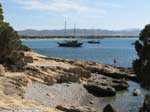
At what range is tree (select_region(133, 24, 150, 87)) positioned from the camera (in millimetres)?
31578

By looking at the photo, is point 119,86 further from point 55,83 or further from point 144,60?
point 144,60

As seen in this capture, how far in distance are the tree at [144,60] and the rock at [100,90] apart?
18144 millimetres

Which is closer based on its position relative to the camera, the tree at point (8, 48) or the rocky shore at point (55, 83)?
the rocky shore at point (55, 83)

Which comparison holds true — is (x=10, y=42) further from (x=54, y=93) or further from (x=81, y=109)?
(x=81, y=109)

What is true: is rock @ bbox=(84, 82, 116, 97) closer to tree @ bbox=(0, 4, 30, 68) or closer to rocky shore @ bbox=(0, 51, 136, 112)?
rocky shore @ bbox=(0, 51, 136, 112)

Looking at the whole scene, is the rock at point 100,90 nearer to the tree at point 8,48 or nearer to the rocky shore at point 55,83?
the rocky shore at point 55,83

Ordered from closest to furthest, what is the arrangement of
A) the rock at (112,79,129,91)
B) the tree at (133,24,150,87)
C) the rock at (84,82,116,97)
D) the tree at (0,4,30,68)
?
the tree at (133,24,150,87) < the rock at (84,82,116,97) < the tree at (0,4,30,68) < the rock at (112,79,129,91)

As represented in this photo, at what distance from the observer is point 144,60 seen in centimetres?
3231

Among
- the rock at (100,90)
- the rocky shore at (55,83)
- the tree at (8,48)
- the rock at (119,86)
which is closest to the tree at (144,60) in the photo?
the rocky shore at (55,83)

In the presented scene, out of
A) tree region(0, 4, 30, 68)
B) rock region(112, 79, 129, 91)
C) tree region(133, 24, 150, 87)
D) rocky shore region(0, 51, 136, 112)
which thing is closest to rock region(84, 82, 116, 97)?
rocky shore region(0, 51, 136, 112)

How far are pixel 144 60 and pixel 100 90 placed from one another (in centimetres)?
1912

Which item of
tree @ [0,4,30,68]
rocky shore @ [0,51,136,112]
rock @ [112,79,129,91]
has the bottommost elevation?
rock @ [112,79,129,91]

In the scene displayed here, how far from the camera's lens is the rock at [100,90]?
50.6 metres

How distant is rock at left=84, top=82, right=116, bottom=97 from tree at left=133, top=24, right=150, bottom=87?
18144mm
